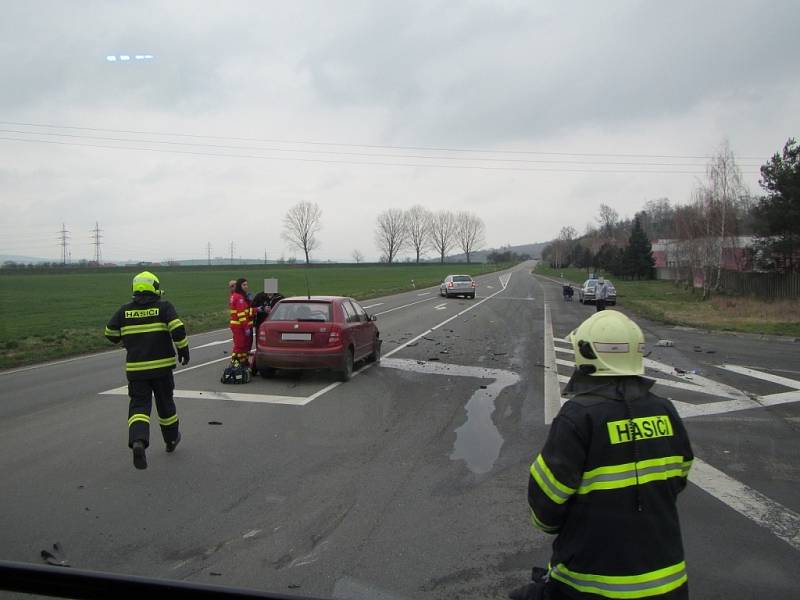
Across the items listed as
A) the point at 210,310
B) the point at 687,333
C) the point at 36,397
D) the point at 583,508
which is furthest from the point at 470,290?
the point at 583,508

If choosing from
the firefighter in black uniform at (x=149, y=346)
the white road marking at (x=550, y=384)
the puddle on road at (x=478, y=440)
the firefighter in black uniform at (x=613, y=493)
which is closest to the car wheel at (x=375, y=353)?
the white road marking at (x=550, y=384)

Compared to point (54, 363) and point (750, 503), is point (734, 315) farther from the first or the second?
point (54, 363)

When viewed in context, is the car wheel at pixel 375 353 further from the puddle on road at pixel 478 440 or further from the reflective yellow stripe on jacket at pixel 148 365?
the reflective yellow stripe on jacket at pixel 148 365

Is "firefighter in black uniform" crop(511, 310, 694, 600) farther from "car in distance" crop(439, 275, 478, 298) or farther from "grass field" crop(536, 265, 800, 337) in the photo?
"car in distance" crop(439, 275, 478, 298)

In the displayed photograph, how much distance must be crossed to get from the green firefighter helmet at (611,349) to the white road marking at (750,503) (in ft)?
10.1

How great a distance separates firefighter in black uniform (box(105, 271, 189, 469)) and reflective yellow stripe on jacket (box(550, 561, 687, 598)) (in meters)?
5.03

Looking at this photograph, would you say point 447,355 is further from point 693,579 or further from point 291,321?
point 693,579

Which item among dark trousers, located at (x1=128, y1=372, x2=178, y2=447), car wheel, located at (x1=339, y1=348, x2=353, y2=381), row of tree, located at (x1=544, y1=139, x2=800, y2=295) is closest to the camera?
dark trousers, located at (x1=128, y1=372, x2=178, y2=447)

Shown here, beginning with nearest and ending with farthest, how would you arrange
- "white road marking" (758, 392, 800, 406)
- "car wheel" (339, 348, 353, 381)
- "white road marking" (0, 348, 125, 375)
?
1. "white road marking" (758, 392, 800, 406)
2. "car wheel" (339, 348, 353, 381)
3. "white road marking" (0, 348, 125, 375)

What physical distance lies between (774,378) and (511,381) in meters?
4.98

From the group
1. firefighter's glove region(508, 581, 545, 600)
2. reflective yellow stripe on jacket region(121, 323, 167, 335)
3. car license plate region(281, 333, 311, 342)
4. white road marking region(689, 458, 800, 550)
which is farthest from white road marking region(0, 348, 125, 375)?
firefighter's glove region(508, 581, 545, 600)

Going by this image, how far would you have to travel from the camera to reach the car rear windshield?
10977mm

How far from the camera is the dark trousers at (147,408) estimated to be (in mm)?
6002

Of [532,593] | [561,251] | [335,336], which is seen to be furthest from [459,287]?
[561,251]
